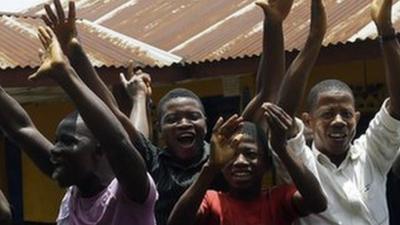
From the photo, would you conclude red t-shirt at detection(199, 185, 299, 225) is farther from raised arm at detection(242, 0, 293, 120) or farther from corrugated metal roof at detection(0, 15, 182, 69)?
corrugated metal roof at detection(0, 15, 182, 69)

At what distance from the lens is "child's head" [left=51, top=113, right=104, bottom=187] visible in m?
3.18

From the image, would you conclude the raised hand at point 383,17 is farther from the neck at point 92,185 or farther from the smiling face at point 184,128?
the neck at point 92,185

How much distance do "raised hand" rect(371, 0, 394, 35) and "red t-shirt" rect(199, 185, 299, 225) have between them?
2.30ft

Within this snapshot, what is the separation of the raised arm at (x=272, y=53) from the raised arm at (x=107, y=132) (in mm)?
829

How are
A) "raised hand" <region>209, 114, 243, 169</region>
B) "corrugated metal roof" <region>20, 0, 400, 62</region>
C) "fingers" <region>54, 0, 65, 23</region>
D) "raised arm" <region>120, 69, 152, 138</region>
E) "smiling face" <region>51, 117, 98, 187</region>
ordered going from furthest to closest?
1. "corrugated metal roof" <region>20, 0, 400, 62</region>
2. "raised arm" <region>120, 69, 152, 138</region>
3. "fingers" <region>54, 0, 65, 23</region>
4. "raised hand" <region>209, 114, 243, 169</region>
5. "smiling face" <region>51, 117, 98, 187</region>

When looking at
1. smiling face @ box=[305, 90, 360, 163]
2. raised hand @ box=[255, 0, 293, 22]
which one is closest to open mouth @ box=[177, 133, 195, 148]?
smiling face @ box=[305, 90, 360, 163]

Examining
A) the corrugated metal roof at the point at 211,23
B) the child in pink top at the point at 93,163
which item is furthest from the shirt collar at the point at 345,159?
the corrugated metal roof at the point at 211,23

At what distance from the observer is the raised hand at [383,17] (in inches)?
147

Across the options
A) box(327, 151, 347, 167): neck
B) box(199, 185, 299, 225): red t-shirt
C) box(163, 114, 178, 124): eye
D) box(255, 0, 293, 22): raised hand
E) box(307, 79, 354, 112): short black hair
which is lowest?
box(199, 185, 299, 225): red t-shirt

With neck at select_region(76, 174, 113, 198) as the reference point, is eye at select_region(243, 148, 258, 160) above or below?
above

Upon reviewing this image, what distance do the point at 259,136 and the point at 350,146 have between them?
0.38 meters

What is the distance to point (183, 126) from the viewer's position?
3.61 metres

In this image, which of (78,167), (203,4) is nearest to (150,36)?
(203,4)

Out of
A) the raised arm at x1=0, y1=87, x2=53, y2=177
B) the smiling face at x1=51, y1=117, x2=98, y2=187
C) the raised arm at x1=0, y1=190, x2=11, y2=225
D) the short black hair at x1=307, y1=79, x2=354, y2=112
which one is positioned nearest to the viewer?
the raised arm at x1=0, y1=190, x2=11, y2=225
